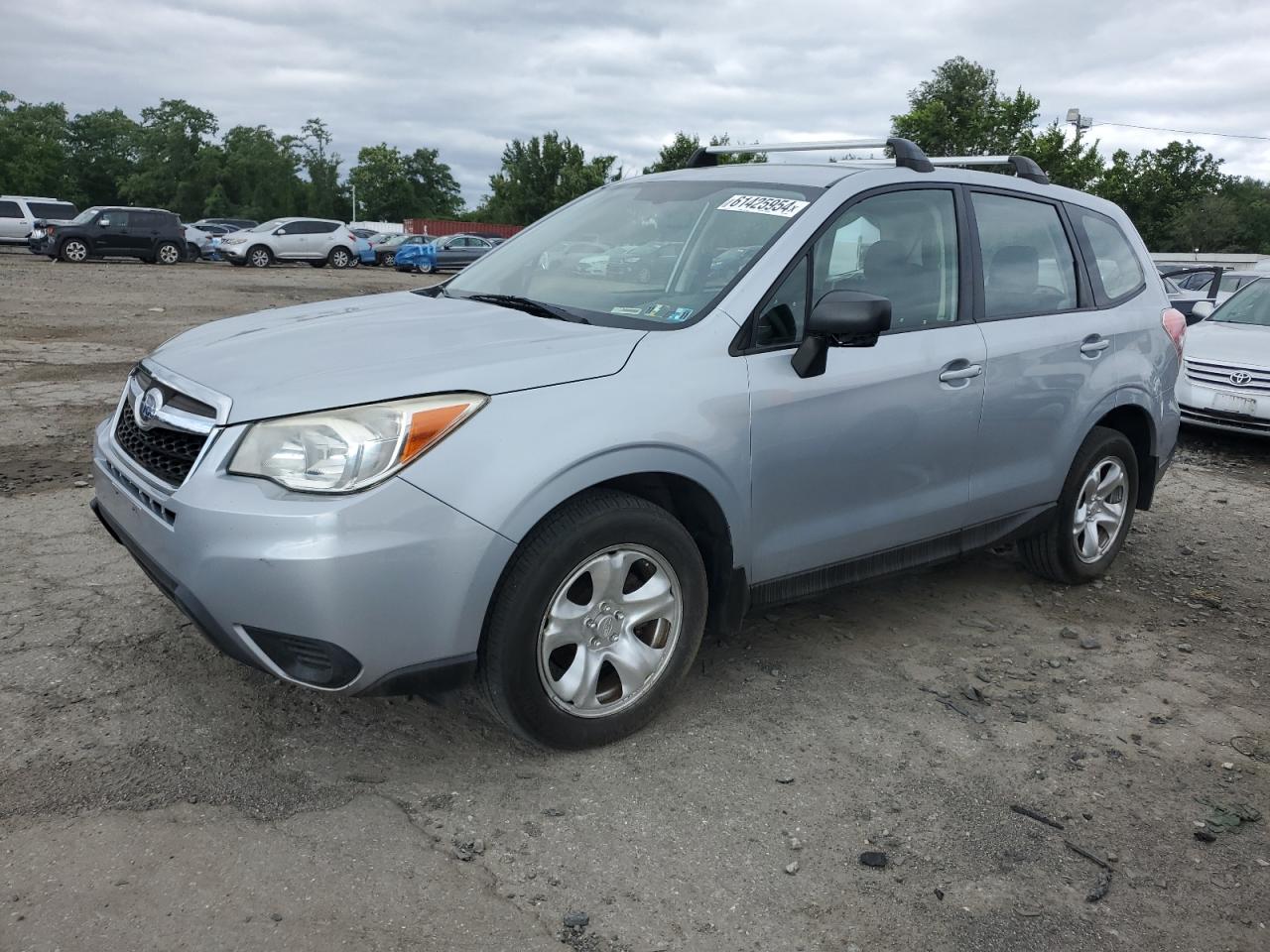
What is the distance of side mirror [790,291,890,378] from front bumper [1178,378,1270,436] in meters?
6.04

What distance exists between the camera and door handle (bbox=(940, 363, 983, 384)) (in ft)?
13.0

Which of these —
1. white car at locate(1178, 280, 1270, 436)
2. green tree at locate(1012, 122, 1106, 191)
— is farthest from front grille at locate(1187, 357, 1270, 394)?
green tree at locate(1012, 122, 1106, 191)

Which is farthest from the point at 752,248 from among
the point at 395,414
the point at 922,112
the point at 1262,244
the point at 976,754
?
the point at 1262,244

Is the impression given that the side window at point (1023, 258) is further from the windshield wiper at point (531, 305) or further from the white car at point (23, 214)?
the white car at point (23, 214)

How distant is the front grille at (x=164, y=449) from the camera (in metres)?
2.92

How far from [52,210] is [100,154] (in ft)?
222

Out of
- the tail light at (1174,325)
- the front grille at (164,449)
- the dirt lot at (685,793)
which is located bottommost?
the dirt lot at (685,793)

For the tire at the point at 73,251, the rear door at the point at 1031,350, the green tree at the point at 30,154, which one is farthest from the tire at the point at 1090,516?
the green tree at the point at 30,154

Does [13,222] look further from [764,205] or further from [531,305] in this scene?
[764,205]

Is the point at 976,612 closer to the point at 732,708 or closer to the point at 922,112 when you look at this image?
the point at 732,708

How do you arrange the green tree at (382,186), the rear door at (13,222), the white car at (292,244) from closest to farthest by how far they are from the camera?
the rear door at (13,222), the white car at (292,244), the green tree at (382,186)

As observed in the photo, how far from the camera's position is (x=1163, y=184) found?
7006 centimetres

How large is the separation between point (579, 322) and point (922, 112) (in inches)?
2480

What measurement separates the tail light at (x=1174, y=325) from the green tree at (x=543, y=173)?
62638 mm
